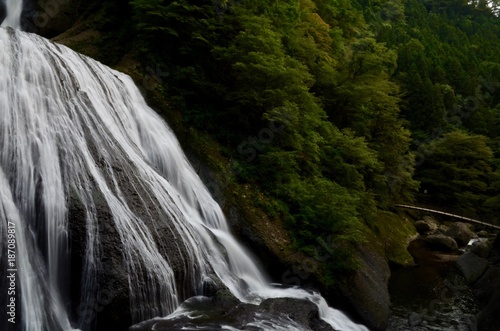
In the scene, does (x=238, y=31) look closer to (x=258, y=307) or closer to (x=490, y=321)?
(x=258, y=307)

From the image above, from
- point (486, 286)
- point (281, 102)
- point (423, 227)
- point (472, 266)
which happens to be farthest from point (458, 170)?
point (281, 102)

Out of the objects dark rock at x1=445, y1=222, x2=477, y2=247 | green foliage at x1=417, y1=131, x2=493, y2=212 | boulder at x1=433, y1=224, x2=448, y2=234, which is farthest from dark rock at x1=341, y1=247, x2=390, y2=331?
green foliage at x1=417, y1=131, x2=493, y2=212

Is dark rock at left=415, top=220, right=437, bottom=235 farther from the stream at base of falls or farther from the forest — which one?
the stream at base of falls

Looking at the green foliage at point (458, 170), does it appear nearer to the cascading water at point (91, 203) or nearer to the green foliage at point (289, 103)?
the green foliage at point (289, 103)

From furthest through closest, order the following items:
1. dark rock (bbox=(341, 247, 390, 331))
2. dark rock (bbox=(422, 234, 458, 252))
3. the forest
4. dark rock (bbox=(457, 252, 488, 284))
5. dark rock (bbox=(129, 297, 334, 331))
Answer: dark rock (bbox=(422, 234, 458, 252)) → dark rock (bbox=(457, 252, 488, 284)) → the forest → dark rock (bbox=(341, 247, 390, 331)) → dark rock (bbox=(129, 297, 334, 331))

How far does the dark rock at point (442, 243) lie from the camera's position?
20.2 metres

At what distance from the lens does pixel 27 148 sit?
23.4 feet

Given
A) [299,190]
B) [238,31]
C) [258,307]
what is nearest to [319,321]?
[258,307]

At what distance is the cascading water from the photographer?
624 centimetres

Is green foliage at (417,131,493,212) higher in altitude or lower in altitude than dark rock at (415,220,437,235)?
higher

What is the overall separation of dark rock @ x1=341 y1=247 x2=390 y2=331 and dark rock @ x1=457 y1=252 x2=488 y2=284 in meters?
4.87

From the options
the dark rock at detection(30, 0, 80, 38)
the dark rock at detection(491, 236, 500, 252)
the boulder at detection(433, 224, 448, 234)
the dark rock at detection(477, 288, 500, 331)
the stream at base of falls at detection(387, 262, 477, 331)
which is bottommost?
the stream at base of falls at detection(387, 262, 477, 331)

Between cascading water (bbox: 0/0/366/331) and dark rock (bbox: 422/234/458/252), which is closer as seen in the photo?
cascading water (bbox: 0/0/366/331)

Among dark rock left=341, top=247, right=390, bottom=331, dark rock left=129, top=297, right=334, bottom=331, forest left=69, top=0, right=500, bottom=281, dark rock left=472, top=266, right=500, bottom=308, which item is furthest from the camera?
dark rock left=472, top=266, right=500, bottom=308
